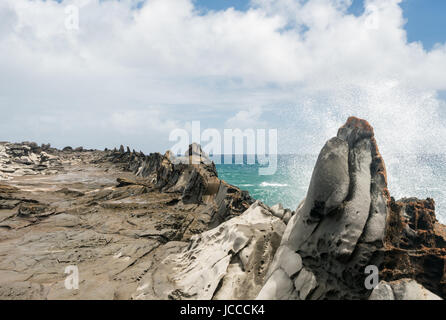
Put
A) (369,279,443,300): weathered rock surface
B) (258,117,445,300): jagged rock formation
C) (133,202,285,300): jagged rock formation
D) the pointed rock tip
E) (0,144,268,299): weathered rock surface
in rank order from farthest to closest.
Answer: (0,144,268,299): weathered rock surface → the pointed rock tip → (133,202,285,300): jagged rock formation → (258,117,445,300): jagged rock formation → (369,279,443,300): weathered rock surface

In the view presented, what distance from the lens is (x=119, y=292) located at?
5.29 meters

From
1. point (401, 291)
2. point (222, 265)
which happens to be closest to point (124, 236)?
point (222, 265)

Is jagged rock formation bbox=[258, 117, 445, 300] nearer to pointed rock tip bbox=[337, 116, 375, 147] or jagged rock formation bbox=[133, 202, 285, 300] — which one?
pointed rock tip bbox=[337, 116, 375, 147]

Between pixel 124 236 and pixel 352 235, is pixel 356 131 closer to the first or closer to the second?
pixel 352 235

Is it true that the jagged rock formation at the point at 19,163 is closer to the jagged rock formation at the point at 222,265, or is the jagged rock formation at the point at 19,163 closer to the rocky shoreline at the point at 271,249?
the rocky shoreline at the point at 271,249

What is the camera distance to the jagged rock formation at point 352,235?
12.4ft

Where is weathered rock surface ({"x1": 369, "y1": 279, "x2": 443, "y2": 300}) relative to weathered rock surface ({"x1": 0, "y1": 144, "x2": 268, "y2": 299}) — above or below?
above

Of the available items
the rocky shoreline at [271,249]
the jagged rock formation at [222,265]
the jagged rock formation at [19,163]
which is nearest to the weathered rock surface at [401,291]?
the rocky shoreline at [271,249]

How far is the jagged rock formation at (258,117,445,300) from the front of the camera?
3.79 meters

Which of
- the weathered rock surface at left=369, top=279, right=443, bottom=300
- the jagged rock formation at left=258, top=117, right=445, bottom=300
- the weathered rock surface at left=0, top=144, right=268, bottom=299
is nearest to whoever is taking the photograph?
Result: the weathered rock surface at left=369, top=279, right=443, bottom=300

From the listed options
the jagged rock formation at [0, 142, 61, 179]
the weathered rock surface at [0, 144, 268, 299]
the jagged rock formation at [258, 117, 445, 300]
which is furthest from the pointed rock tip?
the jagged rock formation at [0, 142, 61, 179]
